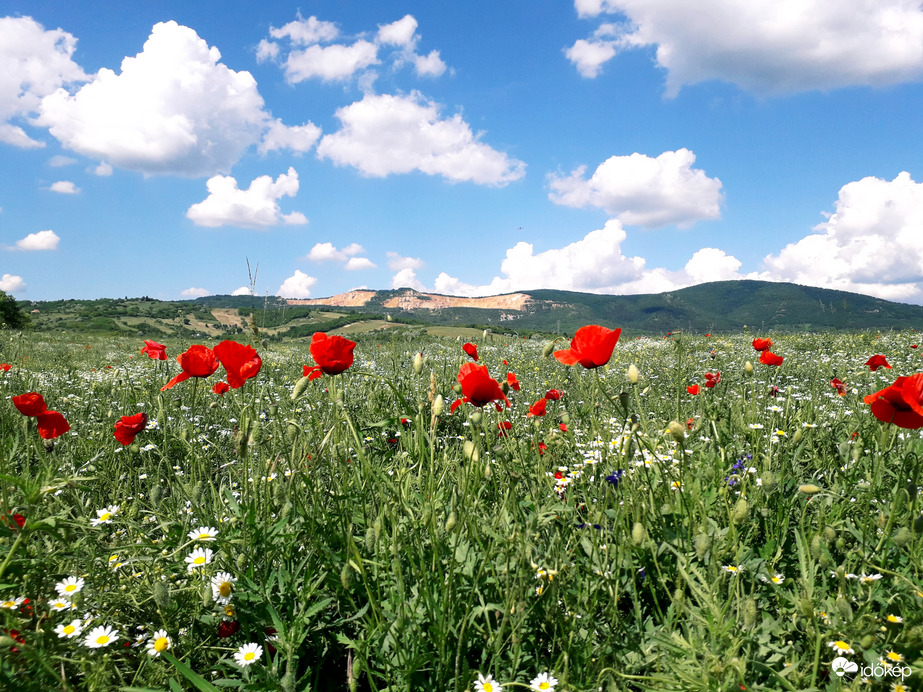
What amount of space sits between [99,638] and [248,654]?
1.45 ft

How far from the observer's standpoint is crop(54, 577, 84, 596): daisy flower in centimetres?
169

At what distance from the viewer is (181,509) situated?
251 cm

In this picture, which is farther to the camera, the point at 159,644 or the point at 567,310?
the point at 567,310

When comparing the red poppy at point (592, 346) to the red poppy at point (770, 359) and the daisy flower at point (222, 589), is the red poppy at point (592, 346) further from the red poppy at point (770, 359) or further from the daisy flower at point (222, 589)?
the red poppy at point (770, 359)

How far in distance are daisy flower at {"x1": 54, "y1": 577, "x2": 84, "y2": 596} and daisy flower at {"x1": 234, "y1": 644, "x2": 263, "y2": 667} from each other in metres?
0.61

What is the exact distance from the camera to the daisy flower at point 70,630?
5.14 feet

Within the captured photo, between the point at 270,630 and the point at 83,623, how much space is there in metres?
0.59

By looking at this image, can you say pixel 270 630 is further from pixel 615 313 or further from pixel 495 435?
pixel 615 313

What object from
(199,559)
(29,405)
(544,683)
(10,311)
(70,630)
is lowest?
(544,683)

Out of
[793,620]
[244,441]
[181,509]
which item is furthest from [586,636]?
[181,509]

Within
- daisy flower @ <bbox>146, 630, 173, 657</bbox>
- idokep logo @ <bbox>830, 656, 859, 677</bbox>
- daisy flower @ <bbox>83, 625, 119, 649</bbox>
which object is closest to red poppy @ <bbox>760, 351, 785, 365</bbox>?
idokep logo @ <bbox>830, 656, 859, 677</bbox>

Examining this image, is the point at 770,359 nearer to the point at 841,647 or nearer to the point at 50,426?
the point at 841,647

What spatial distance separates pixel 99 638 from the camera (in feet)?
5.00

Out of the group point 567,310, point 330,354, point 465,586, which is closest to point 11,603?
point 330,354
